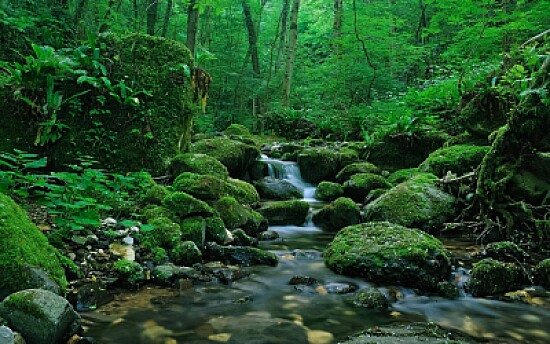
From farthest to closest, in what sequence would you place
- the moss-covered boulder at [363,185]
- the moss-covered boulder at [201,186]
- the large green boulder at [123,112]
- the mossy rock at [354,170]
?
the mossy rock at [354,170] → the moss-covered boulder at [363,185] → the large green boulder at [123,112] → the moss-covered boulder at [201,186]

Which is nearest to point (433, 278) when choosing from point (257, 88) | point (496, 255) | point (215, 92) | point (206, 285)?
point (496, 255)

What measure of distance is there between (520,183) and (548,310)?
2.89 metres

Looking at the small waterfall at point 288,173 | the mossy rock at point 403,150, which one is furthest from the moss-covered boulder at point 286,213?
Result: the mossy rock at point 403,150

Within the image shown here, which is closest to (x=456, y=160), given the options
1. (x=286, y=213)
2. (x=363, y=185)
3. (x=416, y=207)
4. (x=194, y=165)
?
(x=363, y=185)

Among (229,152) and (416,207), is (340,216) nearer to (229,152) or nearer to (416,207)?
(416,207)

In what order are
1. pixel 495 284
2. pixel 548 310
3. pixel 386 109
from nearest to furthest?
pixel 548 310, pixel 495 284, pixel 386 109

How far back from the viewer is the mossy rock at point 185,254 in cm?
444

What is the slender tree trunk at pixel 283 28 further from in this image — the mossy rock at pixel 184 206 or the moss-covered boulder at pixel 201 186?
the mossy rock at pixel 184 206

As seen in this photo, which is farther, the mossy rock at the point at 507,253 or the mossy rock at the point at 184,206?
the mossy rock at the point at 184,206

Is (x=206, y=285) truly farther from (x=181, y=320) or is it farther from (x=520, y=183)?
(x=520, y=183)

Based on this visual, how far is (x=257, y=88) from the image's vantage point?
18.5m

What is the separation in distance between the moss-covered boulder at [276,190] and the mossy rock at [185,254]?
14.5 ft

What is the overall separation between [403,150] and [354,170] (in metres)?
1.83

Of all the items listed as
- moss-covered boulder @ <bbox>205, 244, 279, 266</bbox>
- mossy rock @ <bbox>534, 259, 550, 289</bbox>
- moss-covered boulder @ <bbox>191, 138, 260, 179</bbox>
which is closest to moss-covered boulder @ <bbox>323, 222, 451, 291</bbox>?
moss-covered boulder @ <bbox>205, 244, 279, 266</bbox>
